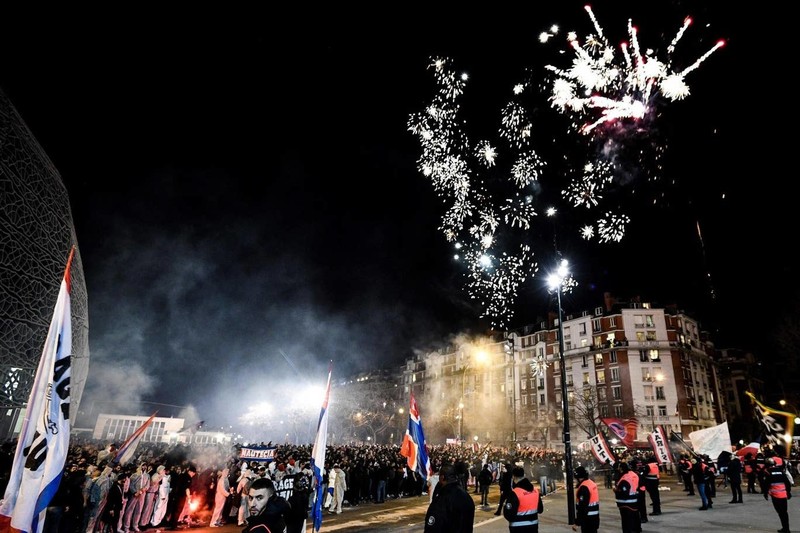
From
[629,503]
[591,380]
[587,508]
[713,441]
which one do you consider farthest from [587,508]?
[591,380]

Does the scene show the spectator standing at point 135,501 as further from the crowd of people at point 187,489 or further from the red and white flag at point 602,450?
the red and white flag at point 602,450

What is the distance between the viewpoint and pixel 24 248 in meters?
22.1

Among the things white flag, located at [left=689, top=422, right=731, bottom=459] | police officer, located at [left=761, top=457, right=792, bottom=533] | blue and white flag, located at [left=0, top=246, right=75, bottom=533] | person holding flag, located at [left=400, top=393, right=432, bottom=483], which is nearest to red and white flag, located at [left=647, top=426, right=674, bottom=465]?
white flag, located at [left=689, top=422, right=731, bottom=459]

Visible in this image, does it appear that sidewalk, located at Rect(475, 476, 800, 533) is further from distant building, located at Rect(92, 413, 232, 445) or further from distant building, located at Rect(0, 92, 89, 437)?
distant building, located at Rect(92, 413, 232, 445)

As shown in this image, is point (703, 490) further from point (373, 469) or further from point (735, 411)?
point (735, 411)

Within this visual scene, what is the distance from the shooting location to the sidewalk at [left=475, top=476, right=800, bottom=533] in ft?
36.2

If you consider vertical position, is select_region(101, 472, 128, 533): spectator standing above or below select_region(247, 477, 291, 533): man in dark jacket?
below

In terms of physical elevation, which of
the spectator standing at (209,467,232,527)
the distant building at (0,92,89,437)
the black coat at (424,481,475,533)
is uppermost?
the distant building at (0,92,89,437)

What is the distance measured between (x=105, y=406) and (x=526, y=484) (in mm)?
76688

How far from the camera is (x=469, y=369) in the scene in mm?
82938

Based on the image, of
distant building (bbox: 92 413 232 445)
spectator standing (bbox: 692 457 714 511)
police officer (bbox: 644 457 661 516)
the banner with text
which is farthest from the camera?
distant building (bbox: 92 413 232 445)

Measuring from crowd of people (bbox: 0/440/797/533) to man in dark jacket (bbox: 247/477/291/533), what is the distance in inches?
0.4

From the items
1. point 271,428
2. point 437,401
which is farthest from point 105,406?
point 437,401

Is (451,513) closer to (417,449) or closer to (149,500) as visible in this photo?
(417,449)
